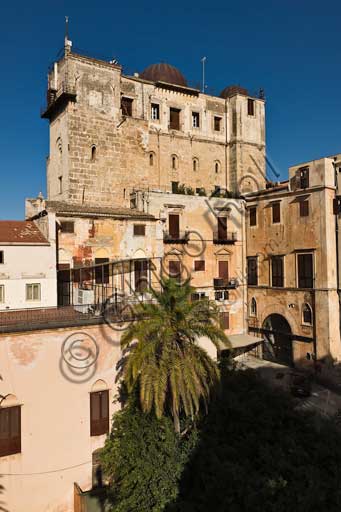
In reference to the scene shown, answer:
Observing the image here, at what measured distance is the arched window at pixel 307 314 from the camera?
29.5 m

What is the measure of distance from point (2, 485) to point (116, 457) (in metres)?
4.72

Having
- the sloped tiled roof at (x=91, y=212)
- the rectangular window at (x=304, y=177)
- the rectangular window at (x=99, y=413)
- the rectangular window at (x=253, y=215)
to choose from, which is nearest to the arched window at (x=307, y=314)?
the rectangular window at (x=253, y=215)

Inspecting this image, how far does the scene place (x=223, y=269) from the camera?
3412 centimetres

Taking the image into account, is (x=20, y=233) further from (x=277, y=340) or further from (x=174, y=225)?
(x=277, y=340)

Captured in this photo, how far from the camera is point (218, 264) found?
111 ft

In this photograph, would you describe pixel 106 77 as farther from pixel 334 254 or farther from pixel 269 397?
pixel 269 397

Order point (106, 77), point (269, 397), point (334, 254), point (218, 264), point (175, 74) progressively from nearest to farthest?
A: point (269, 397) → point (334, 254) → point (106, 77) → point (218, 264) → point (175, 74)

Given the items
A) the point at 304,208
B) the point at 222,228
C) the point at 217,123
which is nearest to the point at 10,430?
the point at 222,228

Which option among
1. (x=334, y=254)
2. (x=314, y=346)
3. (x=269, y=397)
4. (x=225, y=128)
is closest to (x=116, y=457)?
(x=269, y=397)

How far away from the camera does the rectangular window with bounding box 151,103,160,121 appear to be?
35.2 metres

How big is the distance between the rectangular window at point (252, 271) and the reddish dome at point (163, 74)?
A: 18020 mm

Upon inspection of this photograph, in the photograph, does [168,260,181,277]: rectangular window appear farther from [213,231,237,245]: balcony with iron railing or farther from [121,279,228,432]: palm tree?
[121,279,228,432]: palm tree

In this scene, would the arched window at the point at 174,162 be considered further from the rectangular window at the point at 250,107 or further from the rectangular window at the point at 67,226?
the rectangular window at the point at 67,226

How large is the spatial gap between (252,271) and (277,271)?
2855mm
